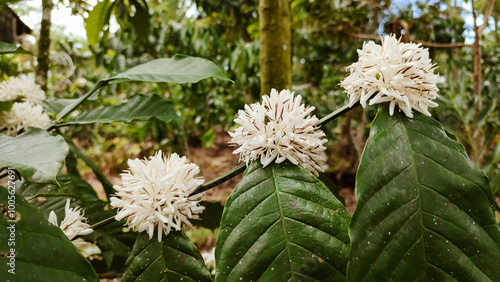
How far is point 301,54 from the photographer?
3000mm

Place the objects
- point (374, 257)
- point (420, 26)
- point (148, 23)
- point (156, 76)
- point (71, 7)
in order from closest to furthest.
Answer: point (374, 257)
point (156, 76)
point (148, 23)
point (71, 7)
point (420, 26)


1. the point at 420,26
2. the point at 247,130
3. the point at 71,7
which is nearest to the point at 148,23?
the point at 71,7

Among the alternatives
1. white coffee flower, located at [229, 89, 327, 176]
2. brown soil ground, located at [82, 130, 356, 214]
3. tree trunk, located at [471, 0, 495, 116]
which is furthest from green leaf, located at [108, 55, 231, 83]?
brown soil ground, located at [82, 130, 356, 214]

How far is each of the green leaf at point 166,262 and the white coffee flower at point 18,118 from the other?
57 centimetres

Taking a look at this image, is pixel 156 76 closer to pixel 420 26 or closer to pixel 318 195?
pixel 318 195

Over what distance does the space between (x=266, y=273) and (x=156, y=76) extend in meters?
0.40

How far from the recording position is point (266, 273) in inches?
13.6

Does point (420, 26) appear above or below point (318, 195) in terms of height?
above

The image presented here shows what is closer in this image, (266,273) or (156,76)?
(266,273)

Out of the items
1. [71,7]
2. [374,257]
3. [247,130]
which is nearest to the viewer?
[374,257]

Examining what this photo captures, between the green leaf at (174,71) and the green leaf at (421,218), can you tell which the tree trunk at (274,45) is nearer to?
the green leaf at (174,71)

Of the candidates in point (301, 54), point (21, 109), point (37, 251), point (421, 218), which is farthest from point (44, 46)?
point (301, 54)

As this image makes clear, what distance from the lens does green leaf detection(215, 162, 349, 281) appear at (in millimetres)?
344

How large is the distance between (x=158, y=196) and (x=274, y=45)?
1.73 ft
